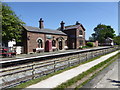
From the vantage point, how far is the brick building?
2160 centimetres

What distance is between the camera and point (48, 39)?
85.0 feet

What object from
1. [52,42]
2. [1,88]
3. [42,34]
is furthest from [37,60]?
[52,42]

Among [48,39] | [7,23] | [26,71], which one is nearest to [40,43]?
[48,39]

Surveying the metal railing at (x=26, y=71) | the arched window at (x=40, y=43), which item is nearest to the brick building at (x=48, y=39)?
the arched window at (x=40, y=43)

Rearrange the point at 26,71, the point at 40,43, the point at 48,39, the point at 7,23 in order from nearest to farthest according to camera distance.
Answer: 1. the point at 26,71
2. the point at 7,23
3. the point at 40,43
4. the point at 48,39

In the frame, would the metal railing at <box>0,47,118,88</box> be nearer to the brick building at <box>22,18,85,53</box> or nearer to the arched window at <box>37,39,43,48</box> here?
the brick building at <box>22,18,85,53</box>

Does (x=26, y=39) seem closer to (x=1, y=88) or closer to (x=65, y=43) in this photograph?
(x=65, y=43)

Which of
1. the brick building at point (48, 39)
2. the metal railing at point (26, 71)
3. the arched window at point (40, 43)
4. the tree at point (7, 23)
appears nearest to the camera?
the metal railing at point (26, 71)

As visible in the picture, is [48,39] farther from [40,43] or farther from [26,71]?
[26,71]

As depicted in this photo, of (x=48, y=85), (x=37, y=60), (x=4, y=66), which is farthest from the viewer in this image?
(x=37, y=60)

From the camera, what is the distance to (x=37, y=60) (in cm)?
1184

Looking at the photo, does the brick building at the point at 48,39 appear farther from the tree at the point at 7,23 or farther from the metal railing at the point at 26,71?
the metal railing at the point at 26,71

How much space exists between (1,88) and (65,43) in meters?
27.2

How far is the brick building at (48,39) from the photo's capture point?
850 inches
